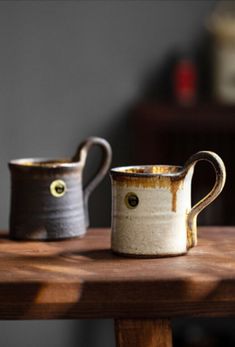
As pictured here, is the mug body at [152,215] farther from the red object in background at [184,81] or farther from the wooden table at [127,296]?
the red object in background at [184,81]

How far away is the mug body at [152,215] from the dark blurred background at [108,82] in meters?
2.00

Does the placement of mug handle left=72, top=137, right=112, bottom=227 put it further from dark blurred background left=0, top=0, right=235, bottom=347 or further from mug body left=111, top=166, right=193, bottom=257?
dark blurred background left=0, top=0, right=235, bottom=347

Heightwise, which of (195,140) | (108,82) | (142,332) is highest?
(108,82)

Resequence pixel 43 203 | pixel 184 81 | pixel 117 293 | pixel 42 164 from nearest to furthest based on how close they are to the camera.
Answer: pixel 117 293
pixel 43 203
pixel 42 164
pixel 184 81

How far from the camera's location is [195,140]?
10.8 feet

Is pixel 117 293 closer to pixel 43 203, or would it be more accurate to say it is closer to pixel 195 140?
pixel 43 203

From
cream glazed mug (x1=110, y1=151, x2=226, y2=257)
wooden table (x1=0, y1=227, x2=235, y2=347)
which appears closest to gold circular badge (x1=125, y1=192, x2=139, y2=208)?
cream glazed mug (x1=110, y1=151, x2=226, y2=257)

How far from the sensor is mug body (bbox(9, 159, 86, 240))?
145 cm

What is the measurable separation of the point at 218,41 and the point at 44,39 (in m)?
0.72

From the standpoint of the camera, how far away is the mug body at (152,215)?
1.30 meters

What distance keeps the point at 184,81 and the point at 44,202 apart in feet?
6.94

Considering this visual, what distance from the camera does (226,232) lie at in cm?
153

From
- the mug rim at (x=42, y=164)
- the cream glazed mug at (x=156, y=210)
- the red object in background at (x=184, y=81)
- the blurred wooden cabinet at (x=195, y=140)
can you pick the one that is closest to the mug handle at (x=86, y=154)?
the mug rim at (x=42, y=164)

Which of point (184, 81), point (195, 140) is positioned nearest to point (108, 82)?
point (184, 81)
